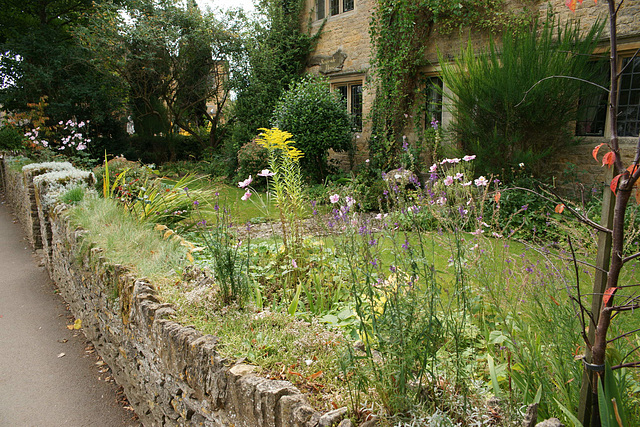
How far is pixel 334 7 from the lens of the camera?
10.6 metres

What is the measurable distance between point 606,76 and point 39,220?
9.39 metres

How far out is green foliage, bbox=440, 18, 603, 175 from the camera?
600cm

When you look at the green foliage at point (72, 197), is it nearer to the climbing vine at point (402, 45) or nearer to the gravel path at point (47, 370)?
the gravel path at point (47, 370)

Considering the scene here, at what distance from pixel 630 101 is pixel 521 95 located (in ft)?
6.51

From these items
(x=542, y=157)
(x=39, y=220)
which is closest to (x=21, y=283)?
(x=39, y=220)

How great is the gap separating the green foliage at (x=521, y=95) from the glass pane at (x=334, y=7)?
186 inches

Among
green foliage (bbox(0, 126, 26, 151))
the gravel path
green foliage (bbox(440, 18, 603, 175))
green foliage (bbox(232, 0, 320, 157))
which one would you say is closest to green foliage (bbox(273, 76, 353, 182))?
green foliage (bbox(232, 0, 320, 157))

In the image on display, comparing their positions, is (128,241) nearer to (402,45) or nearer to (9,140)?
(402,45)

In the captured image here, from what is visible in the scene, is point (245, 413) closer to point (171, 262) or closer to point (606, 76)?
point (171, 262)

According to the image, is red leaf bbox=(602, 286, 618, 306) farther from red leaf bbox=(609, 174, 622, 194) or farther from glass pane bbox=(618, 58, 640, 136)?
glass pane bbox=(618, 58, 640, 136)

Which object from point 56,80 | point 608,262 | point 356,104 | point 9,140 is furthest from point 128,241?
point 9,140

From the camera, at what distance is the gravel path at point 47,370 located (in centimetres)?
341

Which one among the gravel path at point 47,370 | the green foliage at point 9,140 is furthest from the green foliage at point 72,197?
the green foliage at point 9,140

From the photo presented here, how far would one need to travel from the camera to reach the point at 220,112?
15156 mm
